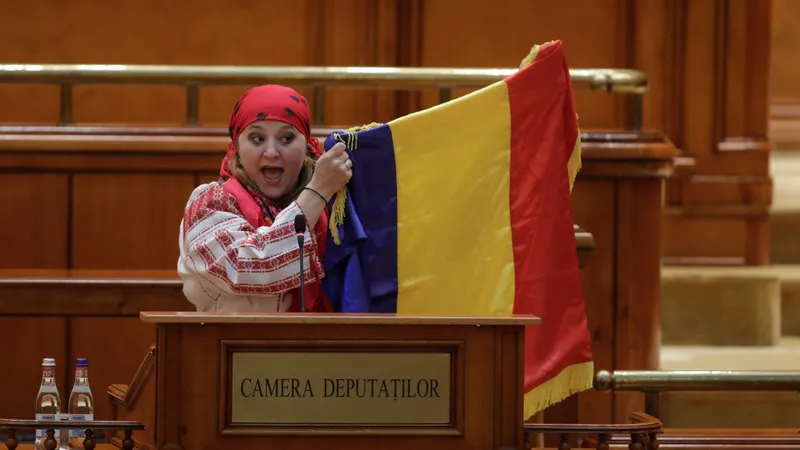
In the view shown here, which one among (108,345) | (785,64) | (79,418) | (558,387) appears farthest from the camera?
(785,64)

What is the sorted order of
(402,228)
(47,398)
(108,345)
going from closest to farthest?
(402,228), (47,398), (108,345)

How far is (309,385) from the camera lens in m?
2.55

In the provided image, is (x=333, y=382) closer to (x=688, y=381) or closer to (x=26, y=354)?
(x=688, y=381)

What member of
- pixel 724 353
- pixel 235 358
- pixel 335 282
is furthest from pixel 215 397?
pixel 724 353

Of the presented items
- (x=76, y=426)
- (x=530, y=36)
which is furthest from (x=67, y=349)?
(x=530, y=36)

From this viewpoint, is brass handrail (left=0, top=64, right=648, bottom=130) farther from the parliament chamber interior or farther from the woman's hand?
the woman's hand

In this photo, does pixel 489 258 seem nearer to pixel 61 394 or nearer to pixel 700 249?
pixel 61 394

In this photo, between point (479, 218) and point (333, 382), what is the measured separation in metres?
0.69

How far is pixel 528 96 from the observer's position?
317 cm

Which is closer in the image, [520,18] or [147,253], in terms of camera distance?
[147,253]

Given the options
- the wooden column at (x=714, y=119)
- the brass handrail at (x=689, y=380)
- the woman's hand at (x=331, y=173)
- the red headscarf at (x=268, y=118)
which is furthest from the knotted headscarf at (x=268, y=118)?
the wooden column at (x=714, y=119)

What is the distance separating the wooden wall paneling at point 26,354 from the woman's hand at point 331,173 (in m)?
1.80

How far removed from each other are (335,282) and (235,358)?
46 cm

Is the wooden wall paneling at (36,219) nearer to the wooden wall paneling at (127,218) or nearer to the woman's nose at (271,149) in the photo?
the wooden wall paneling at (127,218)
